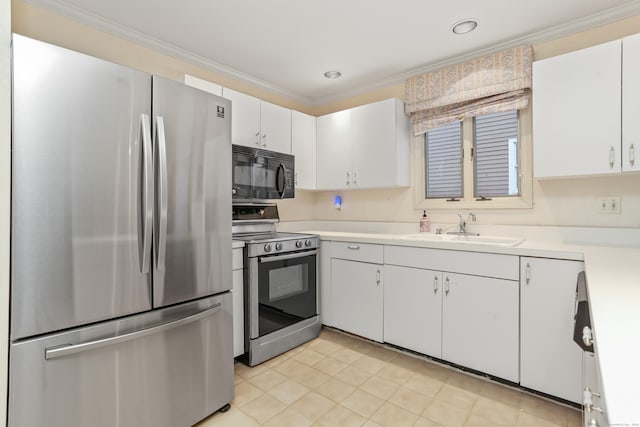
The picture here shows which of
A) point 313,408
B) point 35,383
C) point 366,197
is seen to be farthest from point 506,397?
point 35,383

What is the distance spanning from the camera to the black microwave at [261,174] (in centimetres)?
253

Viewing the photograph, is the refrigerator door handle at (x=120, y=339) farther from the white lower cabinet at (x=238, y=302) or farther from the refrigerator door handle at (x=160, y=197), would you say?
the white lower cabinet at (x=238, y=302)

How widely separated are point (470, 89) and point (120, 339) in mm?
2842

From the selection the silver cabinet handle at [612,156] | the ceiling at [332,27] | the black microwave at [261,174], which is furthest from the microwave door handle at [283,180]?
the silver cabinet handle at [612,156]

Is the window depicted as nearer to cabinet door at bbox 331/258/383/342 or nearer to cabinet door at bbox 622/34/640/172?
cabinet door at bbox 622/34/640/172

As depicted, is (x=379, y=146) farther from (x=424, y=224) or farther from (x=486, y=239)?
(x=486, y=239)

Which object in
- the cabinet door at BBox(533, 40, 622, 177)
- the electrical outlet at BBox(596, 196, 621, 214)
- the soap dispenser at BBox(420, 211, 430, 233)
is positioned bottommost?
the soap dispenser at BBox(420, 211, 430, 233)

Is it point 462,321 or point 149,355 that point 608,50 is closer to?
point 462,321

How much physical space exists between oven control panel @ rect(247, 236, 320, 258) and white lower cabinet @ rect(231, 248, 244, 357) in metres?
0.09

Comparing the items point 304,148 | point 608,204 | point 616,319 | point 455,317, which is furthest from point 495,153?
point 616,319

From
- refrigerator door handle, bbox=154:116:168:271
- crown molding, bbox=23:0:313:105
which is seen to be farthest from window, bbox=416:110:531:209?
refrigerator door handle, bbox=154:116:168:271

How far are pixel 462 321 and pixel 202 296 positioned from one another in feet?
5.44

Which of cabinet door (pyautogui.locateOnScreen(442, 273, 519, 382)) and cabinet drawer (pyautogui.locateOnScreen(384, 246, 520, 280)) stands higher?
cabinet drawer (pyautogui.locateOnScreen(384, 246, 520, 280))

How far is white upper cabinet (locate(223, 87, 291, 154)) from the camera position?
265 centimetres
